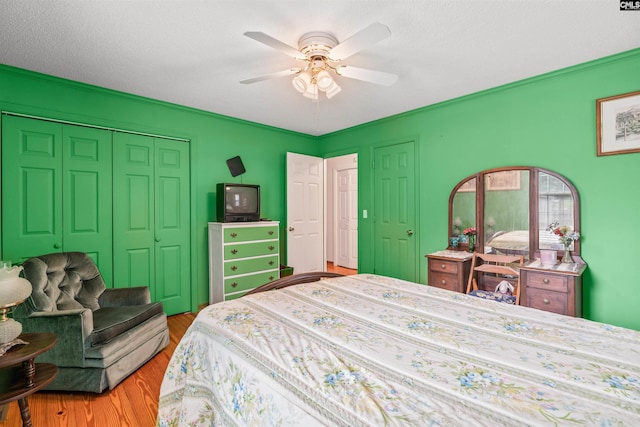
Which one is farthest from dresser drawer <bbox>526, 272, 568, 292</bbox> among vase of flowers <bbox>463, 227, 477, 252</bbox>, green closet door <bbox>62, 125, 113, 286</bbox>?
green closet door <bbox>62, 125, 113, 286</bbox>

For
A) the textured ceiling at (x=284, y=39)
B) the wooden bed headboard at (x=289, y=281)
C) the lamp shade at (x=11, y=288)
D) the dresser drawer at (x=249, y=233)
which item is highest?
the textured ceiling at (x=284, y=39)

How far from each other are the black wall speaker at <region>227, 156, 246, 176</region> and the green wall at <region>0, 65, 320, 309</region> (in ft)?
0.22

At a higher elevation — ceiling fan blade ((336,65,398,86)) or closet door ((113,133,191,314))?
ceiling fan blade ((336,65,398,86))

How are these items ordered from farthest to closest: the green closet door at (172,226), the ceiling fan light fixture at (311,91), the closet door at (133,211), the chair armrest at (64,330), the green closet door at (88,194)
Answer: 1. the green closet door at (172,226)
2. the closet door at (133,211)
3. the green closet door at (88,194)
4. the ceiling fan light fixture at (311,91)
5. the chair armrest at (64,330)

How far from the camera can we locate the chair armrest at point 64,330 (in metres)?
2.02

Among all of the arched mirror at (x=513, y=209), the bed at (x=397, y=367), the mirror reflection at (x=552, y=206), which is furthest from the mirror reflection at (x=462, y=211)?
the bed at (x=397, y=367)

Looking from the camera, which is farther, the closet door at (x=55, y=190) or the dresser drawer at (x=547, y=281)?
the closet door at (x=55, y=190)

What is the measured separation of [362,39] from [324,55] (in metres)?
0.48

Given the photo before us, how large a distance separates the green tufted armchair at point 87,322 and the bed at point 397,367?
0.92 m

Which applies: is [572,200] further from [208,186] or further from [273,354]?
[208,186]

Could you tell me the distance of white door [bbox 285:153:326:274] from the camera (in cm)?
456

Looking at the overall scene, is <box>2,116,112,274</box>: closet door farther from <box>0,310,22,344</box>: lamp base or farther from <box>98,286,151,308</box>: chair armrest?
<box>0,310,22,344</box>: lamp base

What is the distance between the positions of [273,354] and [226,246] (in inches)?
104

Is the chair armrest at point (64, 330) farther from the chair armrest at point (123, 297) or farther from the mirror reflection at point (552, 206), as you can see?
the mirror reflection at point (552, 206)
